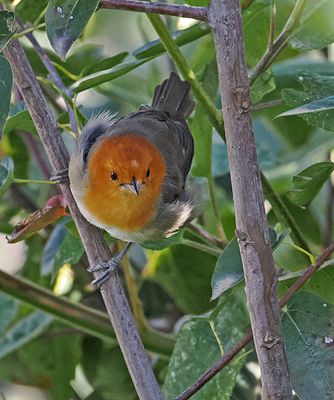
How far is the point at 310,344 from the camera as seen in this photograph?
167 cm

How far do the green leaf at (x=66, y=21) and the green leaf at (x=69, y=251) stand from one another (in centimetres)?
77

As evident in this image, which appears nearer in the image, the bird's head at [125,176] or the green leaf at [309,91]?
the green leaf at [309,91]

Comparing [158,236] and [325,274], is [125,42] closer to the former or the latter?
[158,236]

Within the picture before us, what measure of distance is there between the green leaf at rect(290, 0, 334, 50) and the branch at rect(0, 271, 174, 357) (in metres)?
0.89

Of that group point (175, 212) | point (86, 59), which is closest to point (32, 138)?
point (86, 59)

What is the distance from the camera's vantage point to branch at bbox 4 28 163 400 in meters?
1.53

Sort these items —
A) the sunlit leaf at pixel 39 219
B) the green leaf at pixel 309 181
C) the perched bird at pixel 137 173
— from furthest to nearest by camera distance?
the perched bird at pixel 137 173
the sunlit leaf at pixel 39 219
the green leaf at pixel 309 181

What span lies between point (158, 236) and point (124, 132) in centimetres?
32

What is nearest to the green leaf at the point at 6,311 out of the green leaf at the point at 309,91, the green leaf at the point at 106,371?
the green leaf at the point at 106,371

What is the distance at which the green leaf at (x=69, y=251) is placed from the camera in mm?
2146

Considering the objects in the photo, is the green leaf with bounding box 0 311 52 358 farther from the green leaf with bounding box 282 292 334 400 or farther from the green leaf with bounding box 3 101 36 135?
the green leaf with bounding box 282 292 334 400

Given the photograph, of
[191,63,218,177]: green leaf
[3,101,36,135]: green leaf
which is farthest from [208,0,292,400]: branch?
[191,63,218,177]: green leaf

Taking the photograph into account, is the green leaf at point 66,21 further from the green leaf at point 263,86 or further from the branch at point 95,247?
the green leaf at point 263,86

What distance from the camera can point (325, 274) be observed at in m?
1.77
